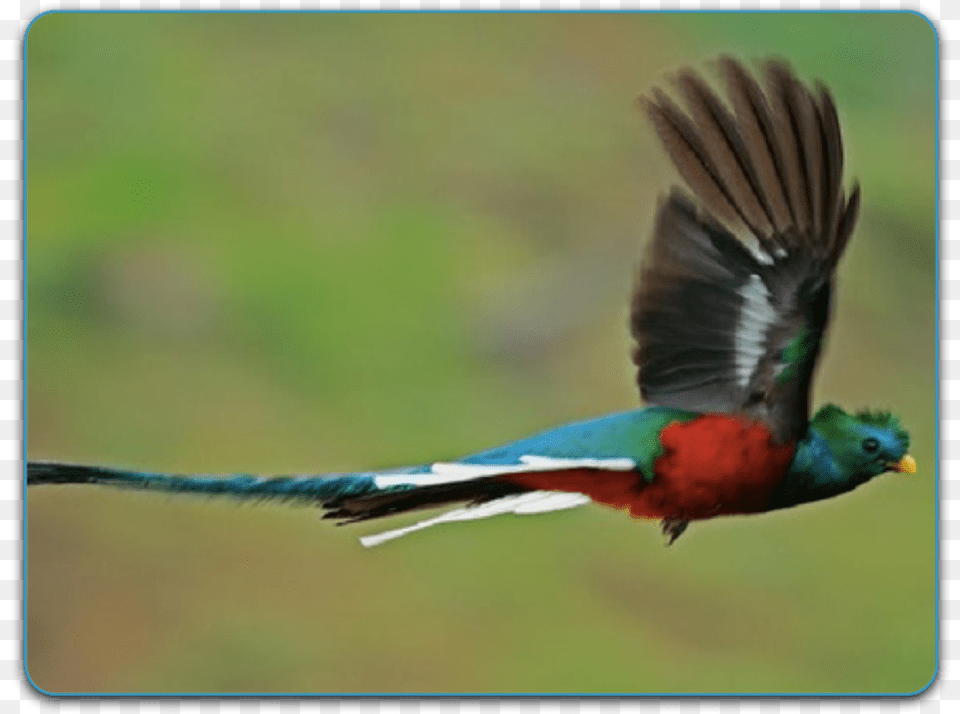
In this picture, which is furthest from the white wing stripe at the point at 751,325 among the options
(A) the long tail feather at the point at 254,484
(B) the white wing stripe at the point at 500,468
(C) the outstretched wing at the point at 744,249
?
(A) the long tail feather at the point at 254,484

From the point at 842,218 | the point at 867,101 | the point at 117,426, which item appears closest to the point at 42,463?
the point at 117,426

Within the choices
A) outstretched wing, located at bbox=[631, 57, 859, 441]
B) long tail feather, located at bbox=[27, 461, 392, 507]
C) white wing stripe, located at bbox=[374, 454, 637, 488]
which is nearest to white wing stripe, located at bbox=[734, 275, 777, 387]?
outstretched wing, located at bbox=[631, 57, 859, 441]

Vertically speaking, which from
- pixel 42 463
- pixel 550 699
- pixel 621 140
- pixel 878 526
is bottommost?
pixel 550 699

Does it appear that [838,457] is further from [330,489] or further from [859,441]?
[330,489]

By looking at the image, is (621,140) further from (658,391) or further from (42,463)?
(42,463)

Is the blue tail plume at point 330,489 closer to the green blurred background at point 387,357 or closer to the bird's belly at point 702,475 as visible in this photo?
the bird's belly at point 702,475

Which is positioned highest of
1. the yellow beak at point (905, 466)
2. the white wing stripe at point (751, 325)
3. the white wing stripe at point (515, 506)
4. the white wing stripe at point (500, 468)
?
the white wing stripe at point (751, 325)
